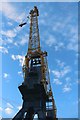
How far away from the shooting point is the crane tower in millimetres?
Result: 79938

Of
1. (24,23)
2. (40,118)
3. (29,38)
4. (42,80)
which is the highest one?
(24,23)

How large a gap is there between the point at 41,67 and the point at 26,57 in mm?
7231

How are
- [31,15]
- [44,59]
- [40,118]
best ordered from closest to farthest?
1. [40,118]
2. [44,59]
3. [31,15]

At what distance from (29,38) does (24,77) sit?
14291 mm

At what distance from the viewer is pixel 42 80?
82562 mm

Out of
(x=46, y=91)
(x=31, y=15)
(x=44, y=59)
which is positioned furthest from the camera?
(x=31, y=15)

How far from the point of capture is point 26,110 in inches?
3167

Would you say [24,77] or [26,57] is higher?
[26,57]

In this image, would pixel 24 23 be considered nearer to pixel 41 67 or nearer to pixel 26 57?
pixel 26 57

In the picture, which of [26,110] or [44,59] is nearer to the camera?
[26,110]

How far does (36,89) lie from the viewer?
3150 inches

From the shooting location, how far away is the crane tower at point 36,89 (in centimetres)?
7994

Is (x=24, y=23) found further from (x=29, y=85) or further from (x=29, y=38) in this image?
(x=29, y=85)

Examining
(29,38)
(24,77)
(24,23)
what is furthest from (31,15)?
(24,77)
